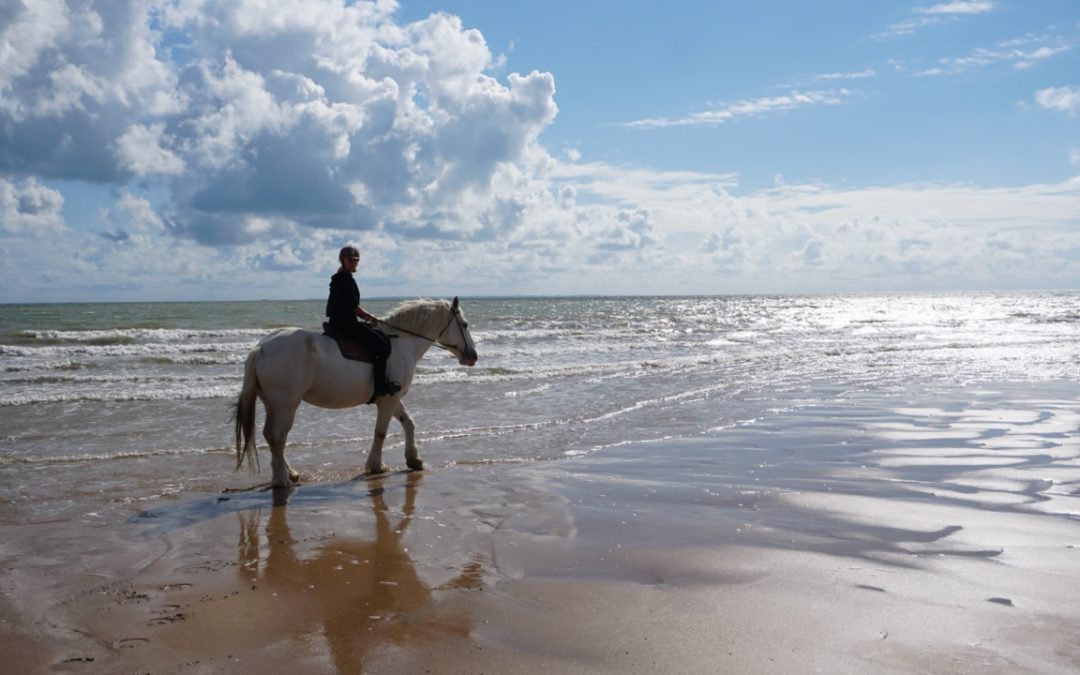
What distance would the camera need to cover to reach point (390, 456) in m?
9.45

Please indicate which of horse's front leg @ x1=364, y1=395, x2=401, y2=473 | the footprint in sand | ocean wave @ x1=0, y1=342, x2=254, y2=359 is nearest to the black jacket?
horse's front leg @ x1=364, y1=395, x2=401, y2=473

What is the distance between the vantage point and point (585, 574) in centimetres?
478

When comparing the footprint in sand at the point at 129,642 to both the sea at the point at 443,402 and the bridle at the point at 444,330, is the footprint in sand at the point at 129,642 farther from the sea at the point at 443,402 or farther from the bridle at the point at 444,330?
the bridle at the point at 444,330

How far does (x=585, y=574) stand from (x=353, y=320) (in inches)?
182


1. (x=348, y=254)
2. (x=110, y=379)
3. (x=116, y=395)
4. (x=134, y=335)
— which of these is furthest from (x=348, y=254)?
(x=134, y=335)

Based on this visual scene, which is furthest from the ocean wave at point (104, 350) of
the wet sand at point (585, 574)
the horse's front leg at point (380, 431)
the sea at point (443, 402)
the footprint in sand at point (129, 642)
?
the footprint in sand at point (129, 642)

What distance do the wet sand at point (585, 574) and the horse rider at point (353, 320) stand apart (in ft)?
3.85

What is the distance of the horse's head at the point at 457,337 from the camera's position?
31.2 ft

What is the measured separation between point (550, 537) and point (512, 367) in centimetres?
1403

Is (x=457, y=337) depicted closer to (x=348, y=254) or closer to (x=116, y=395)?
(x=348, y=254)

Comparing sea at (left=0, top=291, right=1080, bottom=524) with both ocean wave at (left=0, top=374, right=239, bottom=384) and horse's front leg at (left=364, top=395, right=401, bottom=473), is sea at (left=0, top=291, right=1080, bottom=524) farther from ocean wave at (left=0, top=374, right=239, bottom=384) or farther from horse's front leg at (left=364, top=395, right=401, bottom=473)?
horse's front leg at (left=364, top=395, right=401, bottom=473)

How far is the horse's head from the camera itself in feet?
31.2

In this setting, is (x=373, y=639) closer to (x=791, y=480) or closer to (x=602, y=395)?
(x=791, y=480)

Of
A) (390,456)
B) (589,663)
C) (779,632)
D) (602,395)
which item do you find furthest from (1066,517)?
(602,395)
